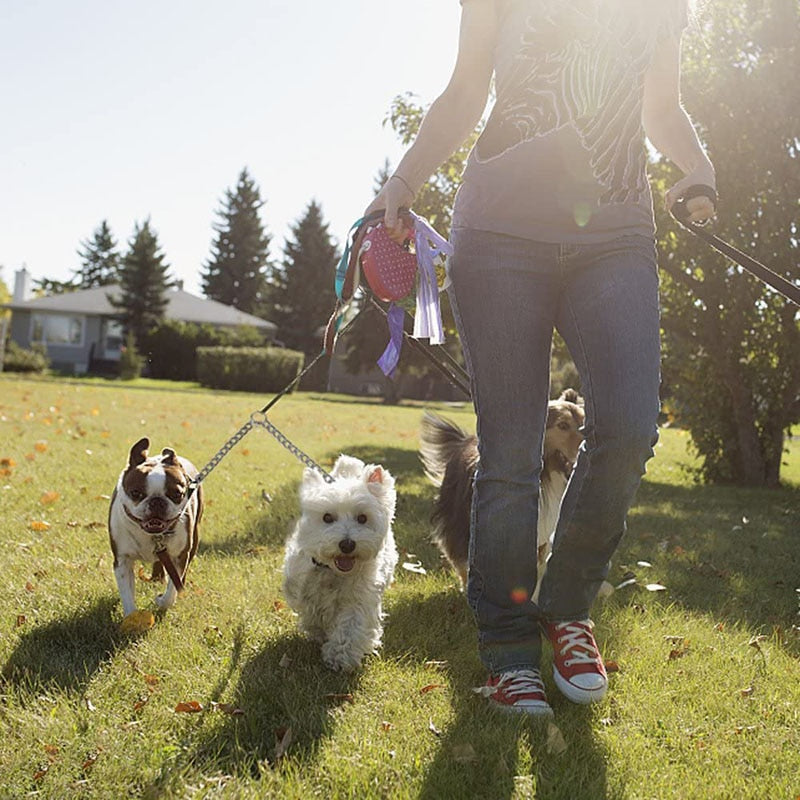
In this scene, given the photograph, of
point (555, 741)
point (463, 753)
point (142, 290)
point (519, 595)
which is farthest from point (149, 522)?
point (142, 290)

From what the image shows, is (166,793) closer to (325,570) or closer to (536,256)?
(325,570)

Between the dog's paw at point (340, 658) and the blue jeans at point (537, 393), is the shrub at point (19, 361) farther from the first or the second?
the blue jeans at point (537, 393)

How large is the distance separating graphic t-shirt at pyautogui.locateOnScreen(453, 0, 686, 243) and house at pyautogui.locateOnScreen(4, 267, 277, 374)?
44.9 meters

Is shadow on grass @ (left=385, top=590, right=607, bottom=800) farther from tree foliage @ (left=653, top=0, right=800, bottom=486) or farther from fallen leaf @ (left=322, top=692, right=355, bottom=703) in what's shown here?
tree foliage @ (left=653, top=0, right=800, bottom=486)

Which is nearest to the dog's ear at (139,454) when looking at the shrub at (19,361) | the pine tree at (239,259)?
the shrub at (19,361)

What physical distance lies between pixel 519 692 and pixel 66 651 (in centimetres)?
162

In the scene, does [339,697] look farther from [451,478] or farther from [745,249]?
[745,249]

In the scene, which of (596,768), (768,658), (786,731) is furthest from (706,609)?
(596,768)

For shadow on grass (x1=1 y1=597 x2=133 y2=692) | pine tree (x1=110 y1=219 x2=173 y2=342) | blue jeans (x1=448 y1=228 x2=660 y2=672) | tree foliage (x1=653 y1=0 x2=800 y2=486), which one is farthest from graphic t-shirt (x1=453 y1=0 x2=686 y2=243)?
pine tree (x1=110 y1=219 x2=173 y2=342)

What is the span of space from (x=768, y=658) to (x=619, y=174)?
6.60ft

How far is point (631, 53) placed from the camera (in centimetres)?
261

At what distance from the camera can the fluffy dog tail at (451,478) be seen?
14.0 feet

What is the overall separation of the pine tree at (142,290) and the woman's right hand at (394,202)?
44.0 m

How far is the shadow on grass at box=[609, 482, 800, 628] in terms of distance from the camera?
4.27 m
